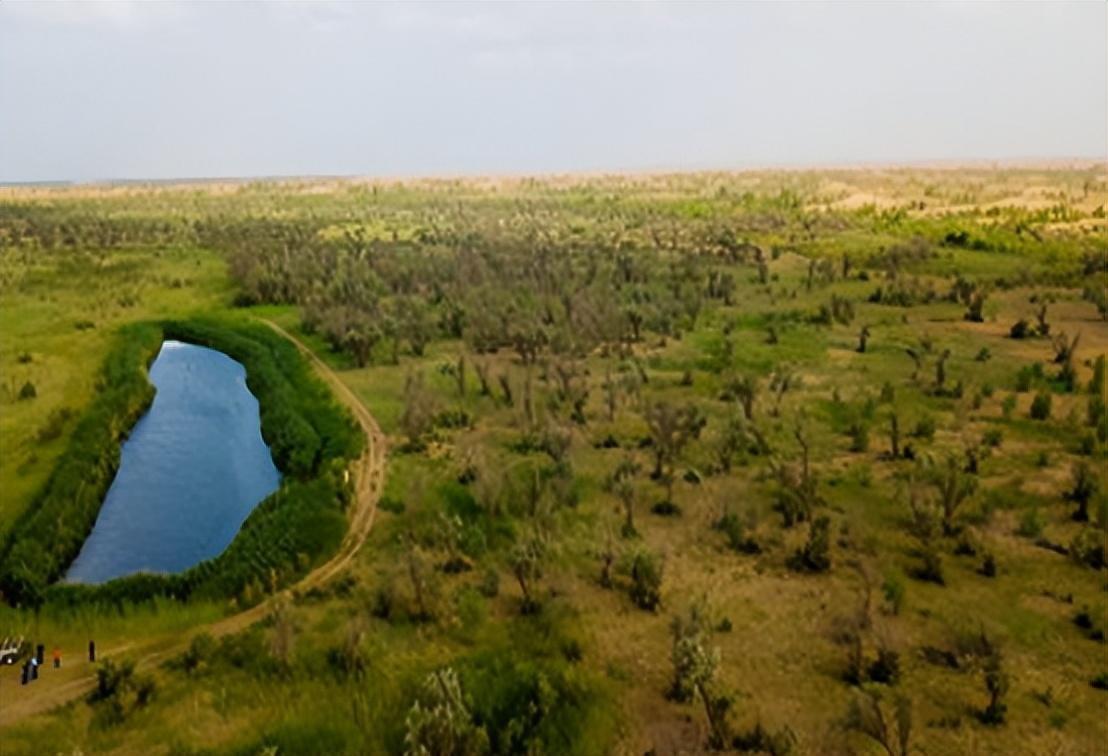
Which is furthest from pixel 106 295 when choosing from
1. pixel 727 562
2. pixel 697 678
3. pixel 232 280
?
pixel 697 678

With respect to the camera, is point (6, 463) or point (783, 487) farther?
point (6, 463)

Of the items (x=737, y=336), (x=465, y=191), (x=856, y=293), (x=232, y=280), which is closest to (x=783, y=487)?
(x=737, y=336)

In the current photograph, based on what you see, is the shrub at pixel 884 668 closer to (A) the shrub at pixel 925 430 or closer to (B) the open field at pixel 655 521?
(B) the open field at pixel 655 521

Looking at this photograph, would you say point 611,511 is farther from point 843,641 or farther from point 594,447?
point 843,641

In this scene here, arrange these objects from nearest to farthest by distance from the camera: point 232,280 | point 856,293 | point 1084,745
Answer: point 1084,745 < point 856,293 < point 232,280

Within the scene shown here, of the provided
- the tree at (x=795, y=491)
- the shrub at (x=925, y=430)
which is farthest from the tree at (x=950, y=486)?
the tree at (x=795, y=491)

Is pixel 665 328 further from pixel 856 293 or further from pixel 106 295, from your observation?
pixel 106 295

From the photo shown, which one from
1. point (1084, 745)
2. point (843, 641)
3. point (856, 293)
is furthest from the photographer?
point (856, 293)
